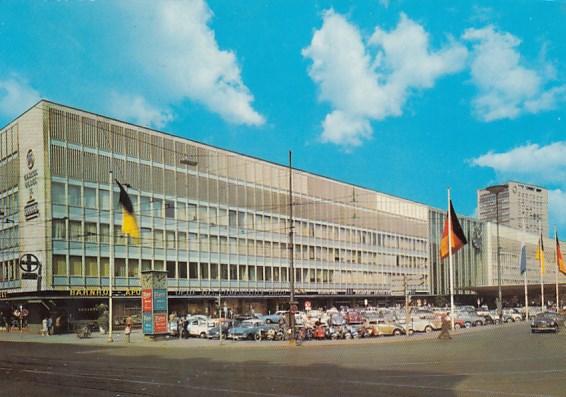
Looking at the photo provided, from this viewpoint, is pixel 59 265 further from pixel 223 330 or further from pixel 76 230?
Answer: pixel 223 330

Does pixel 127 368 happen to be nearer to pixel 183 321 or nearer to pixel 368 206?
pixel 183 321

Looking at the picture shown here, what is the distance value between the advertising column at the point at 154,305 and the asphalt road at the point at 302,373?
11594 mm

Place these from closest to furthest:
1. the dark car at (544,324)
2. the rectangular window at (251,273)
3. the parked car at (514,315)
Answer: the dark car at (544,324) → the parked car at (514,315) → the rectangular window at (251,273)

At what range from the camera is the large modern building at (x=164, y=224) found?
56.8 metres

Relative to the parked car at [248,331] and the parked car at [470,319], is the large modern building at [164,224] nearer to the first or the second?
the parked car at [470,319]

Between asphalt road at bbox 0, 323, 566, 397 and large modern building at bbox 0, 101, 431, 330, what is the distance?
12.9 metres

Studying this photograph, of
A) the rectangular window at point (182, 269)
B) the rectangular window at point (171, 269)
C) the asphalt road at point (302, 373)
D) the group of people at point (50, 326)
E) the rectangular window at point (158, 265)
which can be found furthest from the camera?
the rectangular window at point (182, 269)

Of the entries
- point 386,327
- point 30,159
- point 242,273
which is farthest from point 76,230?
point 386,327

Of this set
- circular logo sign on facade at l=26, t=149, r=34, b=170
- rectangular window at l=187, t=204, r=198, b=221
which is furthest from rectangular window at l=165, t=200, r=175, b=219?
circular logo sign on facade at l=26, t=149, r=34, b=170

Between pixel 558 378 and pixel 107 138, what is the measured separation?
174ft

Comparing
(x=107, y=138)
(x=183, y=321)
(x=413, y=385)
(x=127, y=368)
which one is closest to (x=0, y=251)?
(x=107, y=138)

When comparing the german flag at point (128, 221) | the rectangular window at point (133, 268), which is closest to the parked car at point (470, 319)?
the german flag at point (128, 221)

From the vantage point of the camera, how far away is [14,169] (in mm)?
60875

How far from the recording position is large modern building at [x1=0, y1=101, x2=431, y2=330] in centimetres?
5675
